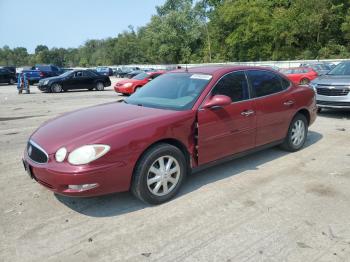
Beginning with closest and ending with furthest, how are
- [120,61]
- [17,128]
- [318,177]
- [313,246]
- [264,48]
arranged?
[313,246], [318,177], [17,128], [264,48], [120,61]

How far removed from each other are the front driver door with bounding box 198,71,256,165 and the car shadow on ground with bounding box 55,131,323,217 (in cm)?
39

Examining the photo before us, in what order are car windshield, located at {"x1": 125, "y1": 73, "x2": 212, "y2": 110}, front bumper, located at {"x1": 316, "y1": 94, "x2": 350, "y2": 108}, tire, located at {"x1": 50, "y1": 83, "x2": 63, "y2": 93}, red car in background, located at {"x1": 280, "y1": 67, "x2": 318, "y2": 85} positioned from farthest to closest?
tire, located at {"x1": 50, "y1": 83, "x2": 63, "y2": 93}, red car in background, located at {"x1": 280, "y1": 67, "x2": 318, "y2": 85}, front bumper, located at {"x1": 316, "y1": 94, "x2": 350, "y2": 108}, car windshield, located at {"x1": 125, "y1": 73, "x2": 212, "y2": 110}

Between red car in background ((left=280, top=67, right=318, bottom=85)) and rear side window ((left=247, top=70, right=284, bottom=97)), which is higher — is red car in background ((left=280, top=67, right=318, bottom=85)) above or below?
below

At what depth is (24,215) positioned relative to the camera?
4.01 meters

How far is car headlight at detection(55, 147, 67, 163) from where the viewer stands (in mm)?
3750

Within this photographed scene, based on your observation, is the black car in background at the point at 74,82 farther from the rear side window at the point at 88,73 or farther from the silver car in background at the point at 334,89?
the silver car in background at the point at 334,89

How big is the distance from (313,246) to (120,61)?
10448cm

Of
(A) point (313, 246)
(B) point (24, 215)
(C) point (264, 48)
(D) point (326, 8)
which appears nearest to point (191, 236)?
(A) point (313, 246)

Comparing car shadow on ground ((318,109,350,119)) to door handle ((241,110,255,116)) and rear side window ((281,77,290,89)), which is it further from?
door handle ((241,110,255,116))

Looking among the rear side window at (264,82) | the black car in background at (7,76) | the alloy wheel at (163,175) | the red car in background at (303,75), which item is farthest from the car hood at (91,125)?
the black car in background at (7,76)

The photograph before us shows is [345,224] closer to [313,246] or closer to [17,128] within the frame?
[313,246]

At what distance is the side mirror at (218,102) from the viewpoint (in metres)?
4.54

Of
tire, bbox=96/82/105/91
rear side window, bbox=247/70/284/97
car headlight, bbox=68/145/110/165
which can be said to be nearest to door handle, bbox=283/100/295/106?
rear side window, bbox=247/70/284/97

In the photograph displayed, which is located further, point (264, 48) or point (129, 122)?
point (264, 48)
